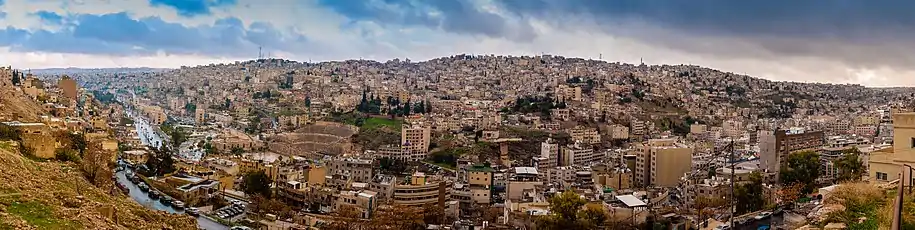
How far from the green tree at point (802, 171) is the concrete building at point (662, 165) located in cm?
552

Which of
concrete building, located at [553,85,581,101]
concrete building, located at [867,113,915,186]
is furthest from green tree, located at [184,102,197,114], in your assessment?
concrete building, located at [867,113,915,186]

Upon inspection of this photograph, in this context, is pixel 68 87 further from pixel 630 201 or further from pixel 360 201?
pixel 630 201

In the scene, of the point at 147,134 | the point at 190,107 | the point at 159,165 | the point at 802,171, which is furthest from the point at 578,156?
the point at 190,107

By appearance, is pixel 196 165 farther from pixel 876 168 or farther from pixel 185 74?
pixel 185 74

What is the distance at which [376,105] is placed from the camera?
1785 inches

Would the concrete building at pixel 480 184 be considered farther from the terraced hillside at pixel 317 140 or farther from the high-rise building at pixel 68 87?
the high-rise building at pixel 68 87

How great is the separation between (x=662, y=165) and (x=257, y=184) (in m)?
12.0


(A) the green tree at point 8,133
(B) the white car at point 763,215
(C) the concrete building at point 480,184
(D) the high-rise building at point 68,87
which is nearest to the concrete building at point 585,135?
A: (C) the concrete building at point 480,184

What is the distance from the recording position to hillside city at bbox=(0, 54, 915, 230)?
1029cm

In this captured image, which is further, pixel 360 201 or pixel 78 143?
pixel 360 201

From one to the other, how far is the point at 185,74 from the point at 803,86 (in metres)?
54.9

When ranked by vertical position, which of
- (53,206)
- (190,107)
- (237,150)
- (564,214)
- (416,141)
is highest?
(53,206)

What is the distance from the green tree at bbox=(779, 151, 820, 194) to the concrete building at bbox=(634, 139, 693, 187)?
552 cm

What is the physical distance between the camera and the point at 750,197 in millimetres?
16000
